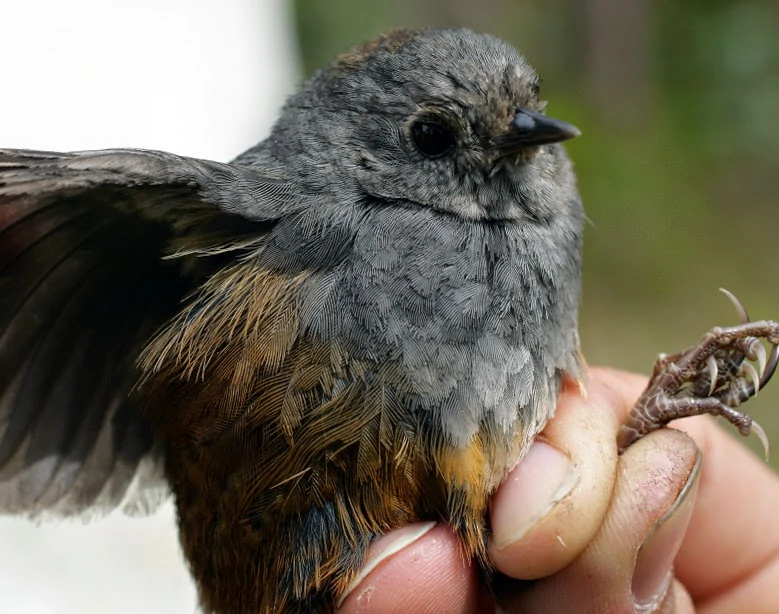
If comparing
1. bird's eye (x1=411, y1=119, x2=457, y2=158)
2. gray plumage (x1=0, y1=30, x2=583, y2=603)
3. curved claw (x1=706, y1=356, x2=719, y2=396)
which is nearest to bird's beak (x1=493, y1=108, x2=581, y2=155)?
gray plumage (x1=0, y1=30, x2=583, y2=603)

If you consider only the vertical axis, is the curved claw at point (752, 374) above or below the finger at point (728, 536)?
above

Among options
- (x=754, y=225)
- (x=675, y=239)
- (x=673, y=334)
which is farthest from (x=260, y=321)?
(x=754, y=225)

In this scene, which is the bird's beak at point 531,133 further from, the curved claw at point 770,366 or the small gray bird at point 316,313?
the curved claw at point 770,366

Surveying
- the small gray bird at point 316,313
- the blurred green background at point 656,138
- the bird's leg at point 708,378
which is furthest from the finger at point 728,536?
the blurred green background at point 656,138

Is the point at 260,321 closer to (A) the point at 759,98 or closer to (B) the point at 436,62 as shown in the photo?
(B) the point at 436,62

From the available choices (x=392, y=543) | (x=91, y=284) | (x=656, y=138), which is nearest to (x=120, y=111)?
(x=91, y=284)

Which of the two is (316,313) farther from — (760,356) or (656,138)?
(656,138)
